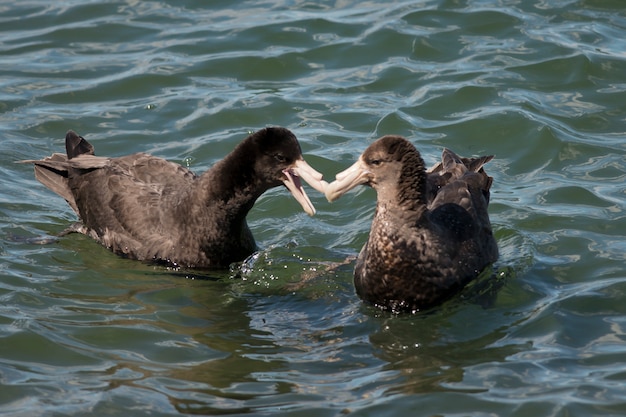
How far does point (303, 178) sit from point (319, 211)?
80.3 inches

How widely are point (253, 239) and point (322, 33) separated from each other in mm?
5651

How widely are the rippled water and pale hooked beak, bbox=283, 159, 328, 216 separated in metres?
0.73

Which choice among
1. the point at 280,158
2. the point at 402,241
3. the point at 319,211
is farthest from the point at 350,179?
the point at 319,211

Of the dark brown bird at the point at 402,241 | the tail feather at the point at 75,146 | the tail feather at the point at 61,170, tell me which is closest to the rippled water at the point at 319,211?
the dark brown bird at the point at 402,241

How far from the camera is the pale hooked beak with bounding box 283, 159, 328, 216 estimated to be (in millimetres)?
8664

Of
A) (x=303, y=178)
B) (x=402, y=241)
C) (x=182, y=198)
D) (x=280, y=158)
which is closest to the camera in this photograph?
(x=402, y=241)

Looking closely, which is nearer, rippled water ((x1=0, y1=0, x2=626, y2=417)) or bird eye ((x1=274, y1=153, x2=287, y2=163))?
rippled water ((x1=0, y1=0, x2=626, y2=417))

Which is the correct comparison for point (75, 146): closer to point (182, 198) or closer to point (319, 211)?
point (182, 198)

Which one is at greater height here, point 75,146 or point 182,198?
point 75,146

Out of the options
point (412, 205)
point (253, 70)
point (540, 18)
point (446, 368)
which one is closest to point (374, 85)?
point (253, 70)

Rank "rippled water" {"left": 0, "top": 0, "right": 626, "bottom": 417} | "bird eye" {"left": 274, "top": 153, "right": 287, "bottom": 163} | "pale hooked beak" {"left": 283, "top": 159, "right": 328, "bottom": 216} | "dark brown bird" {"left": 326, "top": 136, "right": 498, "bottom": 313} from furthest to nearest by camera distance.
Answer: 1. "bird eye" {"left": 274, "top": 153, "right": 287, "bottom": 163}
2. "pale hooked beak" {"left": 283, "top": 159, "right": 328, "bottom": 216}
3. "dark brown bird" {"left": 326, "top": 136, "right": 498, "bottom": 313}
4. "rippled water" {"left": 0, "top": 0, "right": 626, "bottom": 417}

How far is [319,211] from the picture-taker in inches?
424

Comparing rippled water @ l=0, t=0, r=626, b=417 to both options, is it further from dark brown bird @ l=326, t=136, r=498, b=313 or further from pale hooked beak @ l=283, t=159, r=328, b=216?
pale hooked beak @ l=283, t=159, r=328, b=216

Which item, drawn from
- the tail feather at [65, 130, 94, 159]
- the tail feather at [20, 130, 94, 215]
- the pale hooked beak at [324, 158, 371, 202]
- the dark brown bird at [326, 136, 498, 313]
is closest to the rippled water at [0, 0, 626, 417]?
the dark brown bird at [326, 136, 498, 313]
